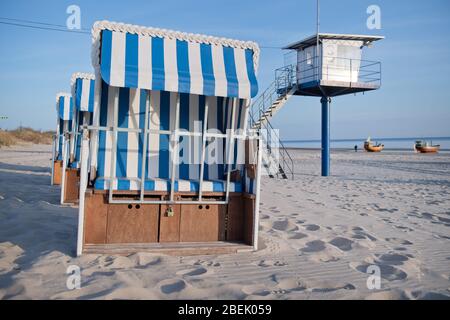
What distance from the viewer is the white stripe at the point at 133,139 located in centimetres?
492

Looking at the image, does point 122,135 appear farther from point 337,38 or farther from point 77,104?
point 337,38

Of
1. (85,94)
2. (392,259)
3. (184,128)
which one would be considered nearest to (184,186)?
(184,128)

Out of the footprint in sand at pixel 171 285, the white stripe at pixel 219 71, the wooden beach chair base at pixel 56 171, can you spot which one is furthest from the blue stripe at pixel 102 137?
the wooden beach chair base at pixel 56 171

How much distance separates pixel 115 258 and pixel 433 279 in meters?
3.19

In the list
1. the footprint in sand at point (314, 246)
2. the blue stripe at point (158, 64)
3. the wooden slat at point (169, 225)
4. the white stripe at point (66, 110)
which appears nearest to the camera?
the blue stripe at point (158, 64)

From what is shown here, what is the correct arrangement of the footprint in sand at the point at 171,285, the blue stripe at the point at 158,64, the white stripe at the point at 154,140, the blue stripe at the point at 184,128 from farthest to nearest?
1. the blue stripe at the point at 184,128
2. the white stripe at the point at 154,140
3. the blue stripe at the point at 158,64
4. the footprint in sand at the point at 171,285

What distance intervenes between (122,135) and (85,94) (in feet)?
12.3

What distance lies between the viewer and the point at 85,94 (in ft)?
26.6

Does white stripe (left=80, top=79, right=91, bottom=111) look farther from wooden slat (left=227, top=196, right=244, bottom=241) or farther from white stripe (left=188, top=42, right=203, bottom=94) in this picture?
wooden slat (left=227, top=196, right=244, bottom=241)

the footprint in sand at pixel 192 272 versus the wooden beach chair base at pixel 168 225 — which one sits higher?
the wooden beach chair base at pixel 168 225

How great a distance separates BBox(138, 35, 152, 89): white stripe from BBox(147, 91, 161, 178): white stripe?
75 centimetres

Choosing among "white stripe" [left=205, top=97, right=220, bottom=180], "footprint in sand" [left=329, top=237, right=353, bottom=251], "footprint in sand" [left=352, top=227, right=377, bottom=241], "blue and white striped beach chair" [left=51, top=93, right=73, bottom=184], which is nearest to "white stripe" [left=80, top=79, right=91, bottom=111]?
"blue and white striped beach chair" [left=51, top=93, right=73, bottom=184]

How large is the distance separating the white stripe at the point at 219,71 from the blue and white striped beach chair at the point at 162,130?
1 centimetres

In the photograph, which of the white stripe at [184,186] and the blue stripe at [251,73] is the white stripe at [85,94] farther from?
the blue stripe at [251,73]
